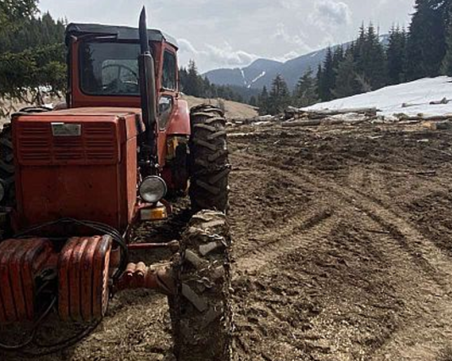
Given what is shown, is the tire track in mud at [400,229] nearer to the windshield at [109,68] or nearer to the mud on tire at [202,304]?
the mud on tire at [202,304]

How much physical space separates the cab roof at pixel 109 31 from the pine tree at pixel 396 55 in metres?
53.9

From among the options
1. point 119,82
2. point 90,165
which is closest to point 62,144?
point 90,165

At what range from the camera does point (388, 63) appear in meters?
57.7

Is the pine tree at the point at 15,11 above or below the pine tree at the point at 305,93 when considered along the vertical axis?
above

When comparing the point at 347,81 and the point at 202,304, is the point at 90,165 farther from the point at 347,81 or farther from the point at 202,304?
the point at 347,81

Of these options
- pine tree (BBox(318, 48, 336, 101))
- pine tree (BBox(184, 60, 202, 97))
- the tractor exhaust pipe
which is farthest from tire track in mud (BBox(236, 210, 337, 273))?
pine tree (BBox(184, 60, 202, 97))

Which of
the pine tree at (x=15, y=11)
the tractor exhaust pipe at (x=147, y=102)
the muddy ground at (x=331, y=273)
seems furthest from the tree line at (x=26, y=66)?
the tractor exhaust pipe at (x=147, y=102)

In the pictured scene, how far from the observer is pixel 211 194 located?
5.22 m

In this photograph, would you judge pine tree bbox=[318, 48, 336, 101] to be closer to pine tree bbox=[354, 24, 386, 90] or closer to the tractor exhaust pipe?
pine tree bbox=[354, 24, 386, 90]

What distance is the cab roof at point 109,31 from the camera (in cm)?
554

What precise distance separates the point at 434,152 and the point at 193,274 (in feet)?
30.5

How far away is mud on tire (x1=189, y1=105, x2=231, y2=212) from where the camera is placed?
5.21 metres

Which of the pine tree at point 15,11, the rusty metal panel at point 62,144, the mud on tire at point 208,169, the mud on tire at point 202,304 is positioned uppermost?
the pine tree at point 15,11

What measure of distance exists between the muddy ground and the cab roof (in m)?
2.19
